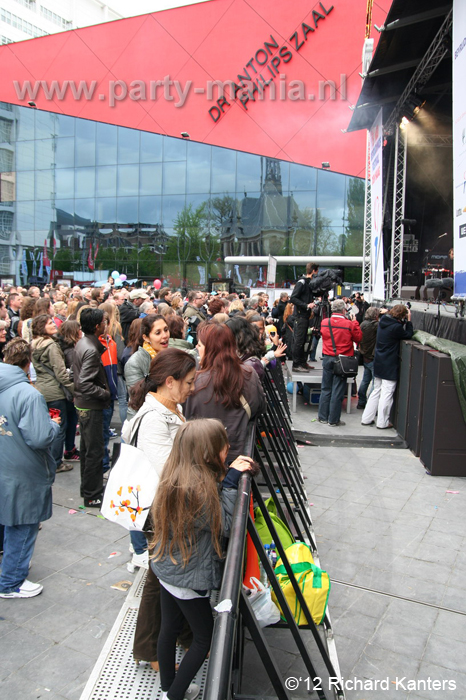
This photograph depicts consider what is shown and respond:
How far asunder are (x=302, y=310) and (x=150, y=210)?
65.2 ft

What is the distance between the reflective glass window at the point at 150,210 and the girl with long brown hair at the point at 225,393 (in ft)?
81.6

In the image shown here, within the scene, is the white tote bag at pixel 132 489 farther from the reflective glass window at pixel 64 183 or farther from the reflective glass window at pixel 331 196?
the reflective glass window at pixel 64 183

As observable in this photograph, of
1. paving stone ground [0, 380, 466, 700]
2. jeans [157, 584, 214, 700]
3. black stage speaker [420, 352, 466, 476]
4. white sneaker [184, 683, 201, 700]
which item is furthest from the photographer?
black stage speaker [420, 352, 466, 476]

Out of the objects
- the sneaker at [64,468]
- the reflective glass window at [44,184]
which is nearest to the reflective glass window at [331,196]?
the reflective glass window at [44,184]

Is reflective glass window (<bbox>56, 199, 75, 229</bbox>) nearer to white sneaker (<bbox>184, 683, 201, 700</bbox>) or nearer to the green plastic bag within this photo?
the green plastic bag

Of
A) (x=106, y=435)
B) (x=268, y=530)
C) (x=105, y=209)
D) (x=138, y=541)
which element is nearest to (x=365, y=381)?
(x=106, y=435)

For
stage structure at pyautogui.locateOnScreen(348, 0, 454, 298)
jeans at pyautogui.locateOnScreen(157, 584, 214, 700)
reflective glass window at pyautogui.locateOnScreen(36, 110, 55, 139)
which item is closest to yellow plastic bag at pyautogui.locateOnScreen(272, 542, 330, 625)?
jeans at pyautogui.locateOnScreen(157, 584, 214, 700)

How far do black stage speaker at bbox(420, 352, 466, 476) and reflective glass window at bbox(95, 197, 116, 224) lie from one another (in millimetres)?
24555

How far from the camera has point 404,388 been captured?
7617mm

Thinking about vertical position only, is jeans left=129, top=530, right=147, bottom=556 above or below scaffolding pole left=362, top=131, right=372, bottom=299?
below

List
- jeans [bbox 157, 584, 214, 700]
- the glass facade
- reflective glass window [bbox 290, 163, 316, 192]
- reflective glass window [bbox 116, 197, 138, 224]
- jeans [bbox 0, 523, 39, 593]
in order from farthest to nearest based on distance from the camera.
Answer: reflective glass window [bbox 116, 197, 138, 224]
the glass facade
reflective glass window [bbox 290, 163, 316, 192]
jeans [bbox 0, 523, 39, 593]
jeans [bbox 157, 584, 214, 700]

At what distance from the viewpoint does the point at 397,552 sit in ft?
14.6

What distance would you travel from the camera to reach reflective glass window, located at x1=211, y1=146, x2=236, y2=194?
993 inches

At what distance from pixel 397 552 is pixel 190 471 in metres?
3.09
